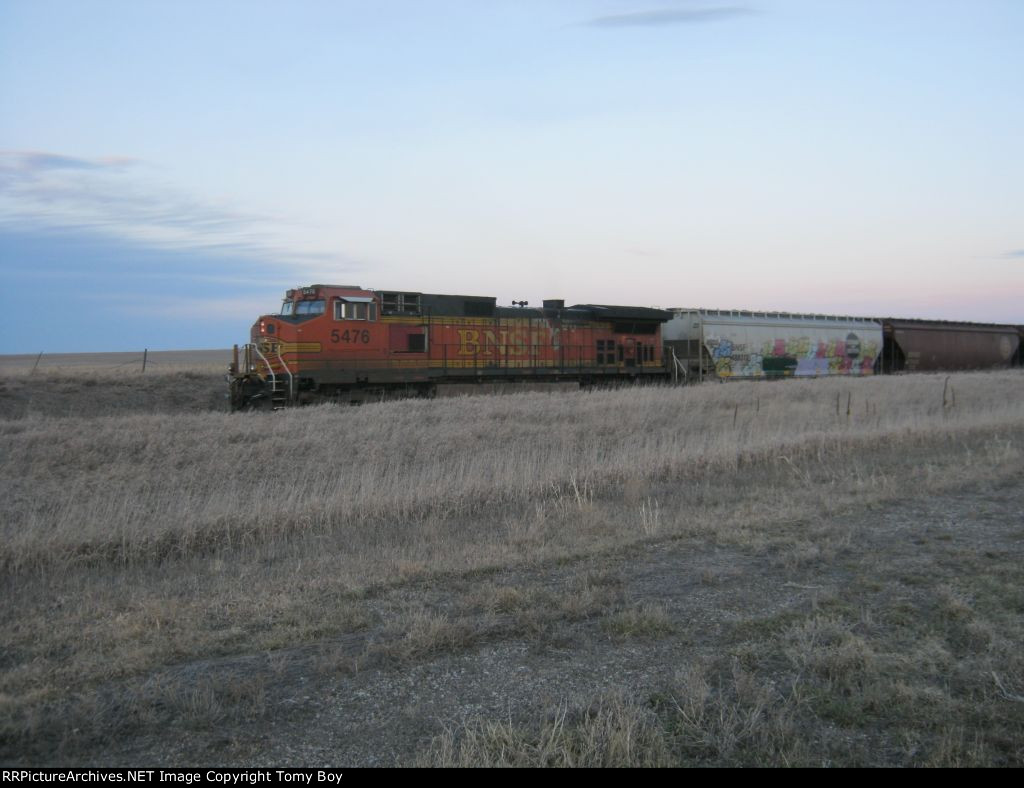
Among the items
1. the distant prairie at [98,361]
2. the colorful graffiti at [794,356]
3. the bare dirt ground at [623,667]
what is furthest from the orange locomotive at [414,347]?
the distant prairie at [98,361]

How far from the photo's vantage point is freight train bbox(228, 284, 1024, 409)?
21891 millimetres

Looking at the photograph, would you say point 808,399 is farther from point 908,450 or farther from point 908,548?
point 908,548

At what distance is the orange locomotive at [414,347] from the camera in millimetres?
21625

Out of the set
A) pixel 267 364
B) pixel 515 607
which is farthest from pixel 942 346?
pixel 515 607

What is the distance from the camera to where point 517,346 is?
86.9 ft

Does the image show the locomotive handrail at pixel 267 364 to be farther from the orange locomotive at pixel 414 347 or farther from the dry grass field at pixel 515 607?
the dry grass field at pixel 515 607

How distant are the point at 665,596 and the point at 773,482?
5.65 metres

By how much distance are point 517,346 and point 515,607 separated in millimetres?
21220

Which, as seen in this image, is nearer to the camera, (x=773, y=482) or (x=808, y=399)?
(x=773, y=482)

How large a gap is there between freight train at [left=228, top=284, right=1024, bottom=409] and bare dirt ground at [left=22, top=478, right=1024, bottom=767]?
16409mm

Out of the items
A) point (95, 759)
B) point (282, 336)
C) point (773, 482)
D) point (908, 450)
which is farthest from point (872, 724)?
point (282, 336)

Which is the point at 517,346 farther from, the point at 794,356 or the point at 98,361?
the point at 98,361

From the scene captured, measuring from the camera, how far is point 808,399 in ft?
77.4

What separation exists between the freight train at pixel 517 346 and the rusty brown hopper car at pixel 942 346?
0.09 meters
